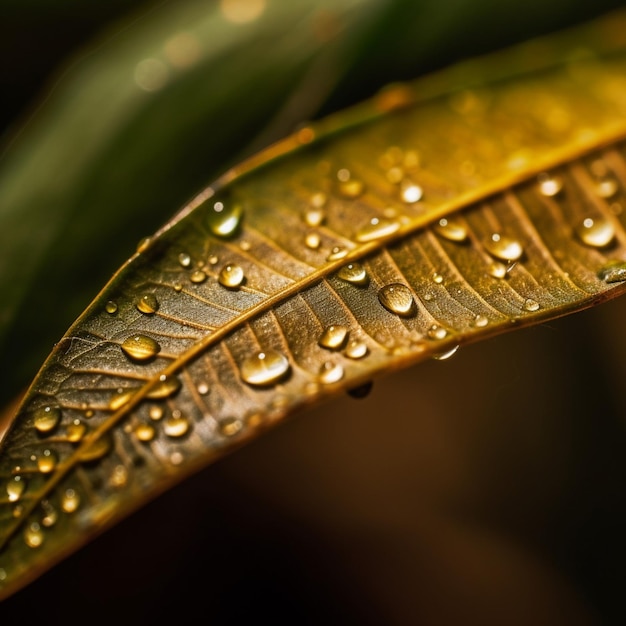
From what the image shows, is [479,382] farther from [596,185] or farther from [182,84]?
[182,84]

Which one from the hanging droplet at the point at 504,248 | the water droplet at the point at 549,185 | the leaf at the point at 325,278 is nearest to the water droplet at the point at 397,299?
the leaf at the point at 325,278

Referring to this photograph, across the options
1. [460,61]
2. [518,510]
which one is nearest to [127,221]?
[460,61]

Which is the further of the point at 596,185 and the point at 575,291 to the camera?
the point at 596,185

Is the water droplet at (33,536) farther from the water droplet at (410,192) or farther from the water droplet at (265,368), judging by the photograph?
the water droplet at (410,192)

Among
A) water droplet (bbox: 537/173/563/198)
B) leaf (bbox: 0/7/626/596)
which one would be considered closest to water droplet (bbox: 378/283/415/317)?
leaf (bbox: 0/7/626/596)

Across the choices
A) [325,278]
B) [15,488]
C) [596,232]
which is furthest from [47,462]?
[596,232]

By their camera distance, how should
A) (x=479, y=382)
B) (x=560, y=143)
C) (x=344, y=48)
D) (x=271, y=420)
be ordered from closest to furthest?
1. (x=271, y=420)
2. (x=560, y=143)
3. (x=344, y=48)
4. (x=479, y=382)

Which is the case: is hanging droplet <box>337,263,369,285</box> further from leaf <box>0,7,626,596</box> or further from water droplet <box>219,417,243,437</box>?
water droplet <box>219,417,243,437</box>
